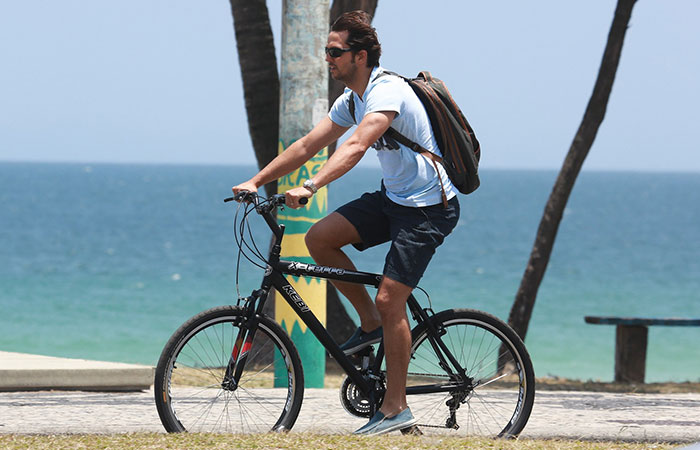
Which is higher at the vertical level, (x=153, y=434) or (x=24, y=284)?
(x=153, y=434)

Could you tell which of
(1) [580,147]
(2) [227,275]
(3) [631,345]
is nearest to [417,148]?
(3) [631,345]

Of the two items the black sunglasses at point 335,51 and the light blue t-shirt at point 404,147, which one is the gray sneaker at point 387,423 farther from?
the black sunglasses at point 335,51

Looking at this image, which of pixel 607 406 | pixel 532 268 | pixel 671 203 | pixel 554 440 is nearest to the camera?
pixel 554 440

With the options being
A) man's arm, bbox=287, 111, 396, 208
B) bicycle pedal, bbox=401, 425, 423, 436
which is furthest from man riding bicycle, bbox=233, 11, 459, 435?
bicycle pedal, bbox=401, 425, 423, 436

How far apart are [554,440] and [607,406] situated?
156cm

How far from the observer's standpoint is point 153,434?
562 cm

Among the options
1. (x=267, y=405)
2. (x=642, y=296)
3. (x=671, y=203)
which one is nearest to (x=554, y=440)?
(x=267, y=405)

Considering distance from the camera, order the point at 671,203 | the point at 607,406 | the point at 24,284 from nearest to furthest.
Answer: the point at 607,406 < the point at 24,284 < the point at 671,203

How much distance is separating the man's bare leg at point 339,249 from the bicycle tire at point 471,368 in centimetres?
25

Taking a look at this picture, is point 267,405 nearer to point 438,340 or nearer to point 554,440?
point 438,340

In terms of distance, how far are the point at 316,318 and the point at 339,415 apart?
49.2 inches

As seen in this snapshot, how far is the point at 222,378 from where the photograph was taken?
5574 mm

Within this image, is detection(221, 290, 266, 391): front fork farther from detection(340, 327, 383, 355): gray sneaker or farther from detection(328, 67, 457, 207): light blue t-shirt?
detection(328, 67, 457, 207): light blue t-shirt

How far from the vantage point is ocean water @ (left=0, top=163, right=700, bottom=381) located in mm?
30000
